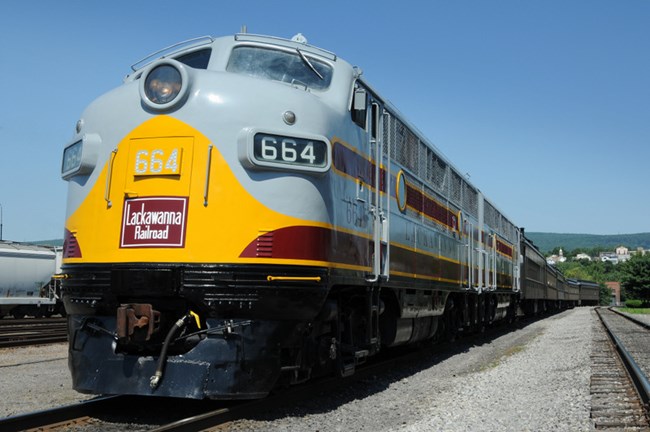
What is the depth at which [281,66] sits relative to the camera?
7148 millimetres

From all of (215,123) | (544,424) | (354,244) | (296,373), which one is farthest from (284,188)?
(544,424)

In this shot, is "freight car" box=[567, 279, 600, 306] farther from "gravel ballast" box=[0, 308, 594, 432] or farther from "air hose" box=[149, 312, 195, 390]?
"air hose" box=[149, 312, 195, 390]

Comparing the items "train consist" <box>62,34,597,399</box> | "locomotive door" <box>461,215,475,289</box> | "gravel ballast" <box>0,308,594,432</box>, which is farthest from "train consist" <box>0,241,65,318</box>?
"train consist" <box>62,34,597,399</box>

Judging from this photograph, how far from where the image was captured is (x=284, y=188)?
616cm

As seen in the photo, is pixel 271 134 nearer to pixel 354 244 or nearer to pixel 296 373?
pixel 354 244

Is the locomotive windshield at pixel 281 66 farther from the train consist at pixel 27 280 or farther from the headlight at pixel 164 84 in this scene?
the train consist at pixel 27 280

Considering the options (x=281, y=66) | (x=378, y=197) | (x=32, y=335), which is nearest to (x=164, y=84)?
(x=281, y=66)

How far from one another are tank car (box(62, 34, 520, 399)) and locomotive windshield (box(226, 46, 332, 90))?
0.6 inches

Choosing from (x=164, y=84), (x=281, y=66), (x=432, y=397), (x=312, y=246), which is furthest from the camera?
(x=432, y=397)

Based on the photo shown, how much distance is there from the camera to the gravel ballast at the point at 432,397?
6234 millimetres

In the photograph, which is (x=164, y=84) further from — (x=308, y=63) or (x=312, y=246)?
(x=312, y=246)

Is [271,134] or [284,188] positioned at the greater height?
[271,134]

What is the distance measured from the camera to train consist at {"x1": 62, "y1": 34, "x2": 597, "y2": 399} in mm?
5914

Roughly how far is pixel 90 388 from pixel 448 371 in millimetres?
6126
